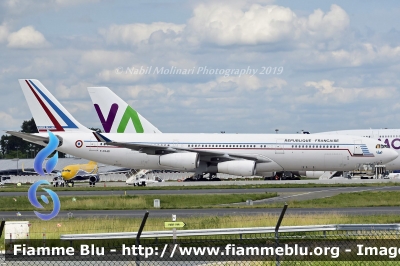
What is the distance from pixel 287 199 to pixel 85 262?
77.9ft

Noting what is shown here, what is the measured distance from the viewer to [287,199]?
130 feet

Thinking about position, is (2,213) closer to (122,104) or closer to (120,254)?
(120,254)

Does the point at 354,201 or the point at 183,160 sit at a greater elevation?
the point at 183,160

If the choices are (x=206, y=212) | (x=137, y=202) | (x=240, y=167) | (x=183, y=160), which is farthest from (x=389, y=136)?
(x=206, y=212)

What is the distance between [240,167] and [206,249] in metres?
38.1

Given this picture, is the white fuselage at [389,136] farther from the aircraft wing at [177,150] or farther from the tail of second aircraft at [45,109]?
the tail of second aircraft at [45,109]

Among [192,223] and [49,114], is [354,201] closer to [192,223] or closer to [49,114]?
[192,223]

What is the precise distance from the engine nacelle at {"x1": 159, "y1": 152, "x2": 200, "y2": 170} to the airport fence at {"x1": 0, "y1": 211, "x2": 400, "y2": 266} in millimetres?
35210

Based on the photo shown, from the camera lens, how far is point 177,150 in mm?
58250

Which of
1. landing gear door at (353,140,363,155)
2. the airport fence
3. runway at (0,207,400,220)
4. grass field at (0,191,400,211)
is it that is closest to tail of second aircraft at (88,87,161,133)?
landing gear door at (353,140,363,155)

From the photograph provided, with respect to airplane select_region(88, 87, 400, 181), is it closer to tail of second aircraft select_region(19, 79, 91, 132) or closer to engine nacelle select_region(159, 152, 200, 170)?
tail of second aircraft select_region(19, 79, 91, 132)

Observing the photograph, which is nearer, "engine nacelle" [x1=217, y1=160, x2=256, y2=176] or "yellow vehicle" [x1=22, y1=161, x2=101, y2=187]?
"engine nacelle" [x1=217, y1=160, x2=256, y2=176]

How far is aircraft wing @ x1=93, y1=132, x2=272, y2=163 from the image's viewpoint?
189ft

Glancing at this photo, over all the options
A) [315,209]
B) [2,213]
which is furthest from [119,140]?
[315,209]
